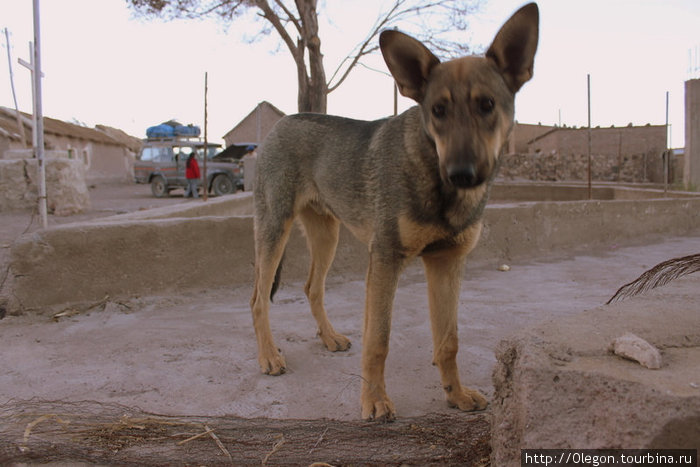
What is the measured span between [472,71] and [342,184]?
110cm

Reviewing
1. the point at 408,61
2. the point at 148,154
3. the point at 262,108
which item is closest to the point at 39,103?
the point at 408,61

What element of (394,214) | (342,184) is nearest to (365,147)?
(342,184)

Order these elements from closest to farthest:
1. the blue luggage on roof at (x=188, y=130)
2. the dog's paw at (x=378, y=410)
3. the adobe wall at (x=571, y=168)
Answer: the dog's paw at (x=378, y=410)
the adobe wall at (x=571, y=168)
the blue luggage on roof at (x=188, y=130)

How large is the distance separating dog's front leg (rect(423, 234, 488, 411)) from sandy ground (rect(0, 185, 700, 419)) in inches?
5.5

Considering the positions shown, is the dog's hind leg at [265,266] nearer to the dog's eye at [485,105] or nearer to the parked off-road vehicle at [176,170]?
the dog's eye at [485,105]

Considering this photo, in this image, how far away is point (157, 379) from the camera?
3223 mm

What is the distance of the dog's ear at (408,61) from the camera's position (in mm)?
2627

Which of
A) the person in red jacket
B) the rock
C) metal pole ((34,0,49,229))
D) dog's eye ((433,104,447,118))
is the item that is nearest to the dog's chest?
dog's eye ((433,104,447,118))

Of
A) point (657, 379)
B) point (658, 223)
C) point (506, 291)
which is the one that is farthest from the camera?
point (658, 223)

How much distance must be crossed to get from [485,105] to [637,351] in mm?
1176

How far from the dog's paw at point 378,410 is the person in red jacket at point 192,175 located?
53.8ft

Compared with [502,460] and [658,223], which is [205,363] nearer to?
[502,460]

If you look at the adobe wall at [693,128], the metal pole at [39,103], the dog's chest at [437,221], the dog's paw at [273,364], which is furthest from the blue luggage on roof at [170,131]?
the dog's chest at [437,221]

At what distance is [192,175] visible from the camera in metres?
18.1
